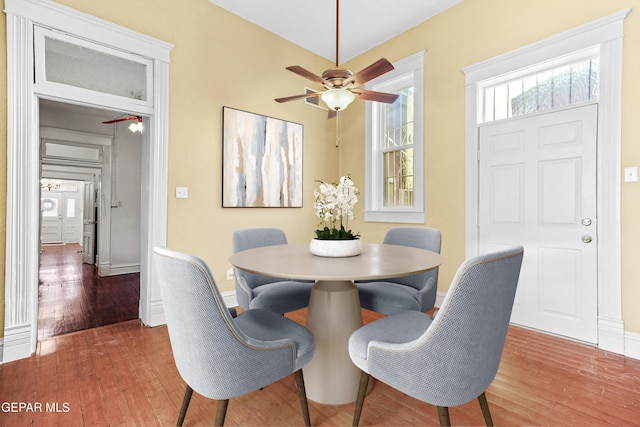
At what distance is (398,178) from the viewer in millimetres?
3934

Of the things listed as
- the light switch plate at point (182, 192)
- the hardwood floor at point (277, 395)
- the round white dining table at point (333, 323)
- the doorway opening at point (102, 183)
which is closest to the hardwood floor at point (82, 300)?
the doorway opening at point (102, 183)

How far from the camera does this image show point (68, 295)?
3873 millimetres

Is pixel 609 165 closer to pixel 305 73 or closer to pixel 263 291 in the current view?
pixel 305 73

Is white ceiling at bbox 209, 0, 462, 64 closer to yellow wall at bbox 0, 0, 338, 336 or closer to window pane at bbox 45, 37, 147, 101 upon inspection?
yellow wall at bbox 0, 0, 338, 336

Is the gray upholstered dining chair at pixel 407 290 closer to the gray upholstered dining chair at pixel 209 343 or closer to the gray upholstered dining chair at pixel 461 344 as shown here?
the gray upholstered dining chair at pixel 461 344

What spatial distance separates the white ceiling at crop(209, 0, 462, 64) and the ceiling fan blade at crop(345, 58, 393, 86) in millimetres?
1648

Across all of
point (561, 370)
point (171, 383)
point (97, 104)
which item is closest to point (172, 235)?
point (97, 104)

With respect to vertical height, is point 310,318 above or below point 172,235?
below

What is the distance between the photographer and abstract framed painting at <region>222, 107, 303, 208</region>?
337cm

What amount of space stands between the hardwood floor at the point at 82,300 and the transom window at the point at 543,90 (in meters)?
4.22

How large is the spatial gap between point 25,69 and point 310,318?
2.70 meters

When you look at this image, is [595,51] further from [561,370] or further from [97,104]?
[97,104]

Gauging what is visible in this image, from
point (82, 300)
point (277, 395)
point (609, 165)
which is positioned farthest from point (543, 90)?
point (82, 300)

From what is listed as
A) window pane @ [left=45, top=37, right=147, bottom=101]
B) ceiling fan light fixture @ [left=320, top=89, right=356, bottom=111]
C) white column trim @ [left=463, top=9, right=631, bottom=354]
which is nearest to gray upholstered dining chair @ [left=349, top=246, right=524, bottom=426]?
ceiling fan light fixture @ [left=320, top=89, right=356, bottom=111]
